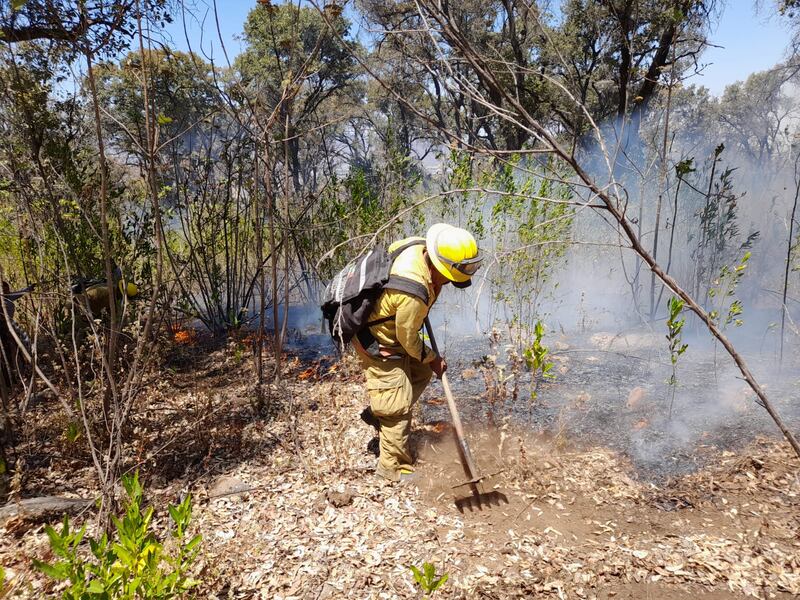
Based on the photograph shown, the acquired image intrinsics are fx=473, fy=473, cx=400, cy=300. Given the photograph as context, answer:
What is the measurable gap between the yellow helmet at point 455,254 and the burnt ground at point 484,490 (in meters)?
1.46

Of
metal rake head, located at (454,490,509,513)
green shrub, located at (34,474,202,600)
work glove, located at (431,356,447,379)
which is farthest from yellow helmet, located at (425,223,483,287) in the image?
green shrub, located at (34,474,202,600)

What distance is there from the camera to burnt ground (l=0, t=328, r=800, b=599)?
2.48 meters

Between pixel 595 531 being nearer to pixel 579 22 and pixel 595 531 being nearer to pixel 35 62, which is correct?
pixel 35 62

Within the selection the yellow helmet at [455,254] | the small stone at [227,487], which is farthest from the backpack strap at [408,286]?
the small stone at [227,487]

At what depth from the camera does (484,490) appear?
3207 millimetres

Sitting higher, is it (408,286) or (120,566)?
(408,286)

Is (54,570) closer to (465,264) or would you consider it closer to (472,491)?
(472,491)

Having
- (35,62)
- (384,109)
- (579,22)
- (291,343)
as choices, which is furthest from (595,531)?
(384,109)

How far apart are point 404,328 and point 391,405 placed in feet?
1.96

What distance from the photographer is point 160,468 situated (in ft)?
11.2

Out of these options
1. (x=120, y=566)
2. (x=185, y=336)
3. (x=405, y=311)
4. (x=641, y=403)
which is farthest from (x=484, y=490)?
(x=185, y=336)

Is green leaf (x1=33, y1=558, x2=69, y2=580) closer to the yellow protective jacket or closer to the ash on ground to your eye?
the yellow protective jacket

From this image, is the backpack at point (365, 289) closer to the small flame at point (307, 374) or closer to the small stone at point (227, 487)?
the small stone at point (227, 487)

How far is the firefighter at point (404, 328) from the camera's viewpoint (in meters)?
3.06
